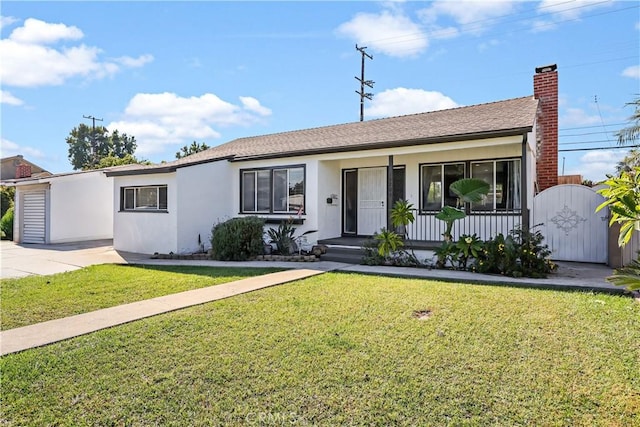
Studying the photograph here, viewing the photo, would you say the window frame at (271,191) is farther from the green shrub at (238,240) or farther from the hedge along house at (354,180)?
the green shrub at (238,240)

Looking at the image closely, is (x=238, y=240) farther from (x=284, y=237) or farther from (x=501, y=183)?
(x=501, y=183)

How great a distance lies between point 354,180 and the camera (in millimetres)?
13539

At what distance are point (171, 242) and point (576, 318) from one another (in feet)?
37.2

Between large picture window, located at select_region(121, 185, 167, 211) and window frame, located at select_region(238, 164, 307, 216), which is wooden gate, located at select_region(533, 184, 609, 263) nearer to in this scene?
window frame, located at select_region(238, 164, 307, 216)

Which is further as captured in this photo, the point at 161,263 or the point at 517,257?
the point at 161,263

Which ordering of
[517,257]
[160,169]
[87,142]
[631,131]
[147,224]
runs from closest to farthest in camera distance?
[517,257], [160,169], [147,224], [631,131], [87,142]

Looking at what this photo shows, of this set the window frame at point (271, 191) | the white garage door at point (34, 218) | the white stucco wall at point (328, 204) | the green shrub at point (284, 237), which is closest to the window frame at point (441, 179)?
the white stucco wall at point (328, 204)

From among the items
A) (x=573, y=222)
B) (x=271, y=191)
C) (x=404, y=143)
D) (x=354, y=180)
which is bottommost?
(x=573, y=222)

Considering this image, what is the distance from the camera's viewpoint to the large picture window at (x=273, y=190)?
511 inches

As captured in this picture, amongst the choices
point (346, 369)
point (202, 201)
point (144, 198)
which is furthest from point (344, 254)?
point (144, 198)

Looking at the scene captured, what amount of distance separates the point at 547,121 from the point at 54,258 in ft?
51.7

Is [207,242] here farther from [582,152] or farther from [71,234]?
[582,152]

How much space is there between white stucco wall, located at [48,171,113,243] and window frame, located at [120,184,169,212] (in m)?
4.10

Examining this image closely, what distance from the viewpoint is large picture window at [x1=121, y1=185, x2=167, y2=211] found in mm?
13498
